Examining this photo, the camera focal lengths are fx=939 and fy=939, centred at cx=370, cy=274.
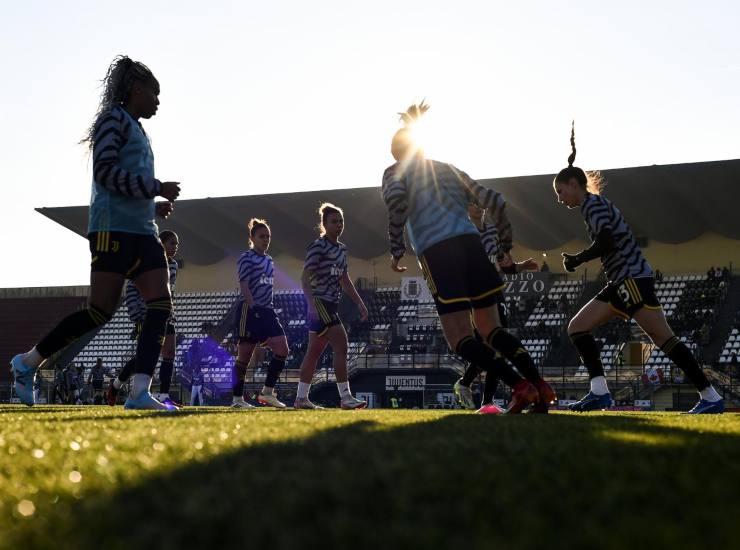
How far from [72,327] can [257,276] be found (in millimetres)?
4787

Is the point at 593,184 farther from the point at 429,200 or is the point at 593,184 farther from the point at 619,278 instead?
the point at 429,200

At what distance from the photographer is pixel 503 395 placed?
77.9 ft

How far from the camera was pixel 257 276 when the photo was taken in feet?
35.5

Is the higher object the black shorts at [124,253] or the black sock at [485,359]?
the black shorts at [124,253]

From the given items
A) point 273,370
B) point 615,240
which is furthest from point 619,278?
point 273,370

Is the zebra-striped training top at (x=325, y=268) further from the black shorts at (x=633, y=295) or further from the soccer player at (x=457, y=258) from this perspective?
the soccer player at (x=457, y=258)

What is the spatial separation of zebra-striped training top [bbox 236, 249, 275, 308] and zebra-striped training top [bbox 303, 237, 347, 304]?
114 centimetres

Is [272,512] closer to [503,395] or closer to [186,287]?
[503,395]

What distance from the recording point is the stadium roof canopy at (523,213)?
32.8 m

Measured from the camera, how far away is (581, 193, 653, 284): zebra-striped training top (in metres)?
6.86

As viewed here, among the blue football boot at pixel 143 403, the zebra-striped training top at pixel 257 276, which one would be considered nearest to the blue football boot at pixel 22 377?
the blue football boot at pixel 143 403

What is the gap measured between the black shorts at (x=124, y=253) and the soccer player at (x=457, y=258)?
1.56 metres

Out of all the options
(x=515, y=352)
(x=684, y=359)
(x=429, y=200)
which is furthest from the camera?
(x=684, y=359)

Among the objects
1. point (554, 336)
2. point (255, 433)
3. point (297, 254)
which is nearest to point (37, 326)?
point (297, 254)
